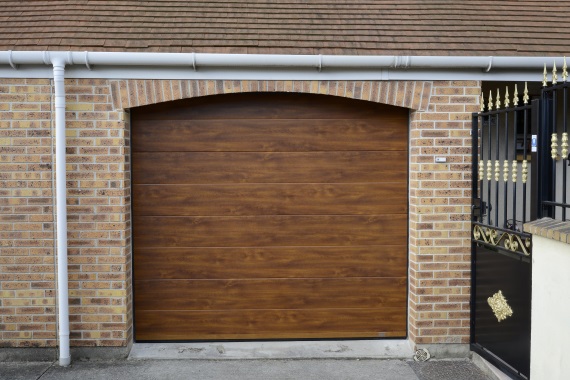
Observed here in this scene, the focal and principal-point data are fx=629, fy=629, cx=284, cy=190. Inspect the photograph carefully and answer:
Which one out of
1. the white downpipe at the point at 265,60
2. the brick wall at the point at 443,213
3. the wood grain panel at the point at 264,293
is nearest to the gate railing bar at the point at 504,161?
the brick wall at the point at 443,213

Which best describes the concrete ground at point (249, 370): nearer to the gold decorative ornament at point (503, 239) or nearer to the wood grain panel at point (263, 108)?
the gold decorative ornament at point (503, 239)

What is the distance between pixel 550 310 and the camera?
432cm

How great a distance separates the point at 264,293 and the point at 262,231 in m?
0.61

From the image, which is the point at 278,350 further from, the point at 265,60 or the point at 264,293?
the point at 265,60

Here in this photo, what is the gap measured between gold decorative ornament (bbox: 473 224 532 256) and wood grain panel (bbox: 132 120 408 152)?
3.62 feet

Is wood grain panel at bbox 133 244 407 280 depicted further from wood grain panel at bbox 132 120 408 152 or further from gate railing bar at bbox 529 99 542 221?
gate railing bar at bbox 529 99 542 221

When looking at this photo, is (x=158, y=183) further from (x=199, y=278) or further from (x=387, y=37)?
(x=387, y=37)

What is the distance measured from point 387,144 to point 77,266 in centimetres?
314

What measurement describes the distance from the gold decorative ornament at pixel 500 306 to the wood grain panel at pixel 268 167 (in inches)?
57.1

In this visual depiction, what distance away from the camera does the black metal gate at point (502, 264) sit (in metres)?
4.80

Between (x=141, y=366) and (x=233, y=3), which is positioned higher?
(x=233, y=3)

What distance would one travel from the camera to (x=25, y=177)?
5723 mm

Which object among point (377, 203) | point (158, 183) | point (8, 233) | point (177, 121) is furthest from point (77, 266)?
point (377, 203)

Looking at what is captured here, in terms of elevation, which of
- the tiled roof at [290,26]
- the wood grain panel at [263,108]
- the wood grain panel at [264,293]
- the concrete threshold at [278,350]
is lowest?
the concrete threshold at [278,350]
